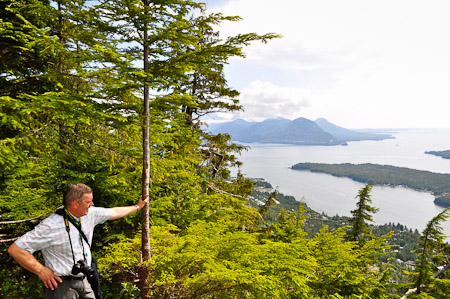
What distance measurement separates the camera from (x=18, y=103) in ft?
11.6

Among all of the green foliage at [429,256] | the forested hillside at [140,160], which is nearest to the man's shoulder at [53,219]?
the forested hillside at [140,160]

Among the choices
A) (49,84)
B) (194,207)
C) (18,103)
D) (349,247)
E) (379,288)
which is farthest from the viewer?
(194,207)

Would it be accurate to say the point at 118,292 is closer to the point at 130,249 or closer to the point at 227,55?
the point at 130,249

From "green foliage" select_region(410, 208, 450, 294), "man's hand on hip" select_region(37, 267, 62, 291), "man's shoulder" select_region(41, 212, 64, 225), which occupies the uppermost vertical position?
"man's shoulder" select_region(41, 212, 64, 225)

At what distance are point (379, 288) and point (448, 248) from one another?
24.2ft

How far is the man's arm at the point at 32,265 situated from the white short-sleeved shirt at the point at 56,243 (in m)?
0.05

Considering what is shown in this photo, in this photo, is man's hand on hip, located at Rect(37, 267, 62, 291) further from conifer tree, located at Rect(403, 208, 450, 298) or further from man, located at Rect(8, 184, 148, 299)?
conifer tree, located at Rect(403, 208, 450, 298)

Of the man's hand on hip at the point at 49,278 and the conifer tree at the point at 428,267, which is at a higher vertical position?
the man's hand on hip at the point at 49,278

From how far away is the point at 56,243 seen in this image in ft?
8.77

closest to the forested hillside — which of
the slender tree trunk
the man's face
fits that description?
the slender tree trunk

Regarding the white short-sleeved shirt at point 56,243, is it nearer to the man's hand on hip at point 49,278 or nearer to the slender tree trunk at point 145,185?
the man's hand on hip at point 49,278

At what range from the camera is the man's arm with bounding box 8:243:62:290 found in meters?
2.41

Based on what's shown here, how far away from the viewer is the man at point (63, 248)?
254 cm

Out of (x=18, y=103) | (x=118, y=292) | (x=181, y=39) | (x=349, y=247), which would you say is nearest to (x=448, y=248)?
(x=349, y=247)
